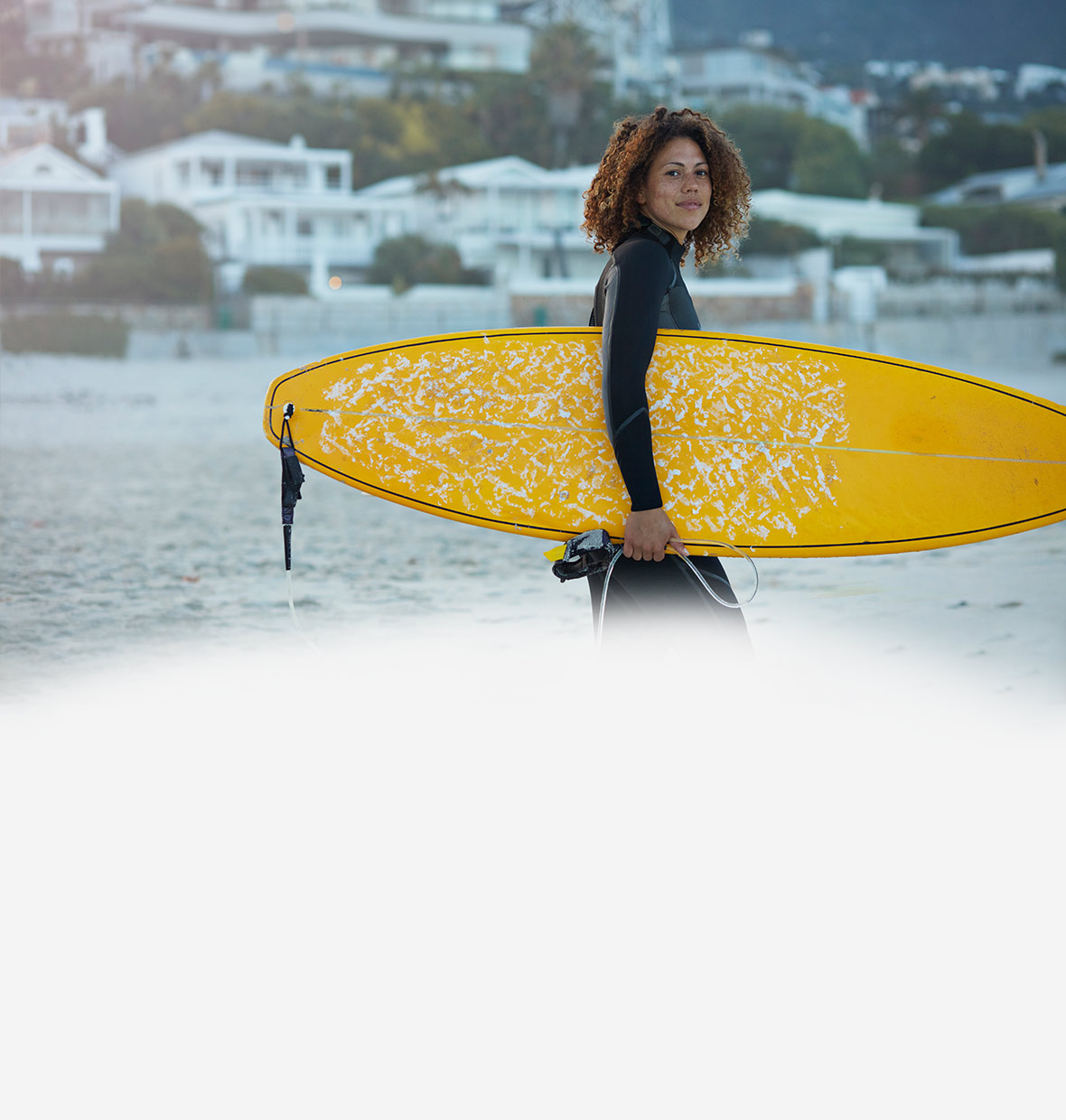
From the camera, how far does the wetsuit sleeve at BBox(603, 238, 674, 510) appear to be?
160 centimetres

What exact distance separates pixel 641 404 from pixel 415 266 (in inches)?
1035

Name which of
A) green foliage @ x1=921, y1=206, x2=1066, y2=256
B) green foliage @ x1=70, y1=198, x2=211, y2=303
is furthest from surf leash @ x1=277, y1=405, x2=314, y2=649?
green foliage @ x1=921, y1=206, x2=1066, y2=256

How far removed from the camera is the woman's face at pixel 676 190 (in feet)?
5.59

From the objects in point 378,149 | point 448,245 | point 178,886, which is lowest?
point 178,886

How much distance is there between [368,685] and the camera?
10.5 feet

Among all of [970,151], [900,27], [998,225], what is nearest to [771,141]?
[970,151]

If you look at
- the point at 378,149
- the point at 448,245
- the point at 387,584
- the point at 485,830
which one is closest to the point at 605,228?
the point at 485,830

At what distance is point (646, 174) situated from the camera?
1.73 m

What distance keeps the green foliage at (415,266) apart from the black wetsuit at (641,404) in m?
25.7

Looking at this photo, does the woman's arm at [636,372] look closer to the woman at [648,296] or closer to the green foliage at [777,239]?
the woman at [648,296]

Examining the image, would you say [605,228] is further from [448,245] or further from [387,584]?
[448,245]

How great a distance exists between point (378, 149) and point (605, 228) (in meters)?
32.1

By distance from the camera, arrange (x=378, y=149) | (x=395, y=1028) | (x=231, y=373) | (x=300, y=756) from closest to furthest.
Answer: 1. (x=395, y=1028)
2. (x=300, y=756)
3. (x=231, y=373)
4. (x=378, y=149)

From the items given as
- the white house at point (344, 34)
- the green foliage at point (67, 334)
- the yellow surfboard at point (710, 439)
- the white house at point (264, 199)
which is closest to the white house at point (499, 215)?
the white house at point (264, 199)
